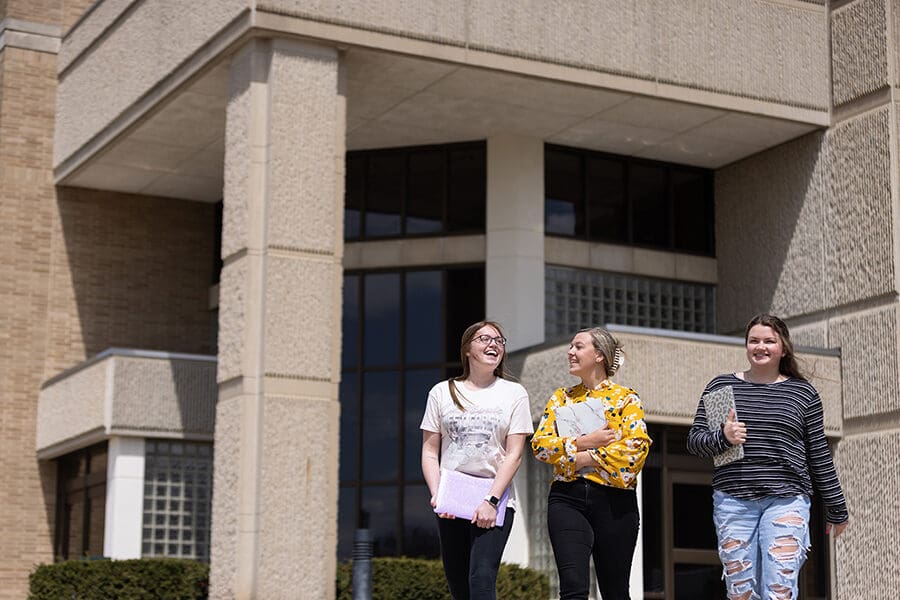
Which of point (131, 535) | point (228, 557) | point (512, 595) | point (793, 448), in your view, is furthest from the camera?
point (131, 535)

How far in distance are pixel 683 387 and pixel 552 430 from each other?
10.4 metres

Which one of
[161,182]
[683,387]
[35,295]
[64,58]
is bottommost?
[683,387]

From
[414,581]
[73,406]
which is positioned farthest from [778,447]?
[73,406]

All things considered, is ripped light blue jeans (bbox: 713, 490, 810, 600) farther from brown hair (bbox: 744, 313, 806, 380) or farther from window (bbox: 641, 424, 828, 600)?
window (bbox: 641, 424, 828, 600)

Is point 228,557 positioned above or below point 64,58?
below

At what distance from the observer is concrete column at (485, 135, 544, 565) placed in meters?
19.4

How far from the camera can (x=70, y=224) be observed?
872 inches

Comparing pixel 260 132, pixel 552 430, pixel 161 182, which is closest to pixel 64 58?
pixel 161 182

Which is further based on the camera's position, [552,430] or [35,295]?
[35,295]

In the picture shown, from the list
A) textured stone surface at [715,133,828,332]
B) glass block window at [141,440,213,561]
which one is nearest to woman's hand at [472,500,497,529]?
textured stone surface at [715,133,828,332]

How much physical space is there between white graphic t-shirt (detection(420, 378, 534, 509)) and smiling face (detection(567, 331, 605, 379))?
0.33m

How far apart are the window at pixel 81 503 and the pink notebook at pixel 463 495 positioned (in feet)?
44.8

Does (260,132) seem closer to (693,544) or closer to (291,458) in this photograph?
(291,458)

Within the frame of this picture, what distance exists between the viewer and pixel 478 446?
25.8ft
